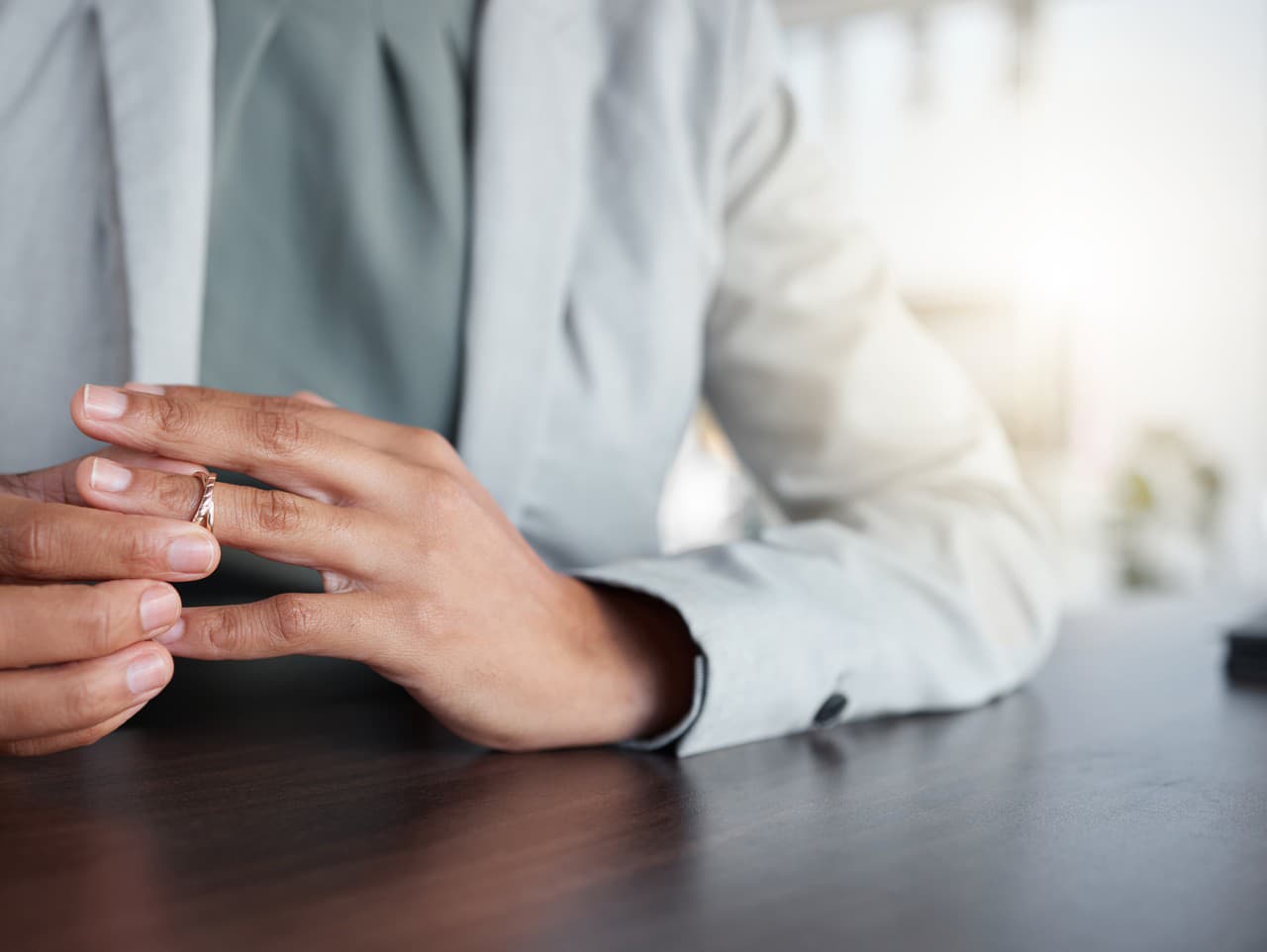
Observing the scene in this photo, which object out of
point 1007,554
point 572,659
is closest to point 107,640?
point 572,659

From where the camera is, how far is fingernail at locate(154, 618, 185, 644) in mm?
412

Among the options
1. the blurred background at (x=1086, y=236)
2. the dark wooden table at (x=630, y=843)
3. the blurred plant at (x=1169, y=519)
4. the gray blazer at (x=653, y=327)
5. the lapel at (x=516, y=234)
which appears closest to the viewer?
the dark wooden table at (x=630, y=843)

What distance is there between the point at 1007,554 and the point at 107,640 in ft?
1.85

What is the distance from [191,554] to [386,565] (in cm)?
8

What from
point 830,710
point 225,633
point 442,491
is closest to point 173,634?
point 225,633

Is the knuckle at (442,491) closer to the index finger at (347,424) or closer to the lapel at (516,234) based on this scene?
the index finger at (347,424)

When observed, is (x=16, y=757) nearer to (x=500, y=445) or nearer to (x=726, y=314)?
(x=500, y=445)

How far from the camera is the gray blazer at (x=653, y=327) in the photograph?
0.62 meters

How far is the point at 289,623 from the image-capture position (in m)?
0.41

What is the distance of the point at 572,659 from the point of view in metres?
0.51

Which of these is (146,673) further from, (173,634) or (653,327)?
(653,327)

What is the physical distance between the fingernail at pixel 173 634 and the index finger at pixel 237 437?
0.22ft

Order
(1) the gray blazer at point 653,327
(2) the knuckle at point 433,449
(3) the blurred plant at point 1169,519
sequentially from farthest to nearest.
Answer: (3) the blurred plant at point 1169,519 → (1) the gray blazer at point 653,327 → (2) the knuckle at point 433,449

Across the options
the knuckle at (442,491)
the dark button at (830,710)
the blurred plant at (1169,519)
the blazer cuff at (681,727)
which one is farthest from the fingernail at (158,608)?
the blurred plant at (1169,519)
